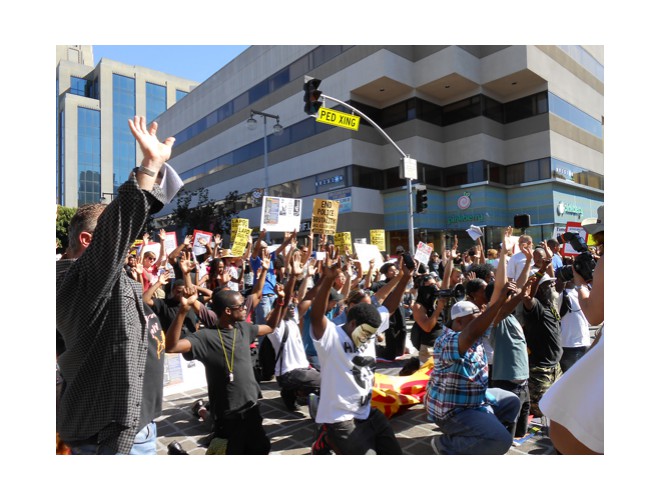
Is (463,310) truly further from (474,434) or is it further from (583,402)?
Result: (583,402)

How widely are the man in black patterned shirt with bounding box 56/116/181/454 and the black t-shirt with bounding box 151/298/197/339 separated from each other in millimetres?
2553

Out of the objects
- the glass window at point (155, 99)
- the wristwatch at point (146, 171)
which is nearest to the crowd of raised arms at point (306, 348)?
the wristwatch at point (146, 171)

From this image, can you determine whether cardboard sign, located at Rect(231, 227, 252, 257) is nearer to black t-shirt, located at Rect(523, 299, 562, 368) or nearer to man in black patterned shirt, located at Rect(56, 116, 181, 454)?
black t-shirt, located at Rect(523, 299, 562, 368)

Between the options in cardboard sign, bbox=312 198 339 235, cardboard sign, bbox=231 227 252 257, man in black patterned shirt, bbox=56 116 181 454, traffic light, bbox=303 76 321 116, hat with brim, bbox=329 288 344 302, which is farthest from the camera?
traffic light, bbox=303 76 321 116

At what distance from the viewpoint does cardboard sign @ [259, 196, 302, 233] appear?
309 inches

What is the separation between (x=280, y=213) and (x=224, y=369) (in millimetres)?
4691

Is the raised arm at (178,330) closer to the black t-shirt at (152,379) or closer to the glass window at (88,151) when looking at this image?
the black t-shirt at (152,379)

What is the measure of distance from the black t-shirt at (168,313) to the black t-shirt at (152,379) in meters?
1.80

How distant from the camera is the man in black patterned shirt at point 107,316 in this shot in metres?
1.85

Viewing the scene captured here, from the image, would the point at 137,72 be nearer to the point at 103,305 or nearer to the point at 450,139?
the point at 450,139

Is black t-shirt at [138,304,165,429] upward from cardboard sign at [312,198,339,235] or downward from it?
downward

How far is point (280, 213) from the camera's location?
315 inches

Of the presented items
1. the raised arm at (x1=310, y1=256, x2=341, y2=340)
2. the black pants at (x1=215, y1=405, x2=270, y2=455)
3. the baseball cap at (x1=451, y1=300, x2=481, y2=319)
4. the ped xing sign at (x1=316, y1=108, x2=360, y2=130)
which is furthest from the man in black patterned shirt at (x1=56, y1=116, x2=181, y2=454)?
the ped xing sign at (x1=316, y1=108, x2=360, y2=130)
